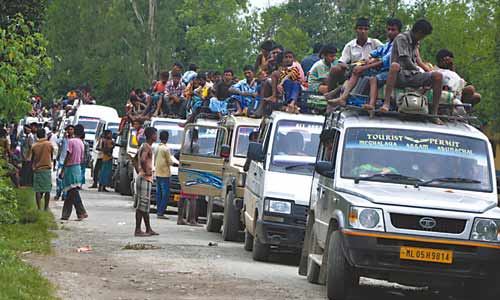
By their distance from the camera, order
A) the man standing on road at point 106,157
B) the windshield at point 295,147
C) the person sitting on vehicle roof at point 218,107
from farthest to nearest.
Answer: the man standing on road at point 106,157, the person sitting on vehicle roof at point 218,107, the windshield at point 295,147

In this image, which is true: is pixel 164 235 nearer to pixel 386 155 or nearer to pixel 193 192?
pixel 193 192

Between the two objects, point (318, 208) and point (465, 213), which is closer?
point (465, 213)

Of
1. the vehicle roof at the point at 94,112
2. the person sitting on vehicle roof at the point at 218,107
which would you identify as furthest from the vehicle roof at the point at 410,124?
the vehicle roof at the point at 94,112

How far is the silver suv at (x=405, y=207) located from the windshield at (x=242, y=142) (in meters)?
6.73

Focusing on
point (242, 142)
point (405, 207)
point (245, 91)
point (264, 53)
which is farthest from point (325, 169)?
point (245, 91)

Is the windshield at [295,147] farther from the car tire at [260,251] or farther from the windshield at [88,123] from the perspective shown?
the windshield at [88,123]

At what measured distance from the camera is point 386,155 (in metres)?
13.5

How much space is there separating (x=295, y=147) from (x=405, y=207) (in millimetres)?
5933

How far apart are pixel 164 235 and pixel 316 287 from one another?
7.22 m

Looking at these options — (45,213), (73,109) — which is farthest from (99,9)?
(45,213)

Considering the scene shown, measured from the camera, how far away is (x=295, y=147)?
59.3ft

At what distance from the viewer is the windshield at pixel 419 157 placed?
13.3 metres

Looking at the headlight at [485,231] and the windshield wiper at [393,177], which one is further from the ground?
the windshield wiper at [393,177]

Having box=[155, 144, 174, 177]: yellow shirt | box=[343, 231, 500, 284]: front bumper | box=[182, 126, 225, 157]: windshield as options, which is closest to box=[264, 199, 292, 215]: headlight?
box=[343, 231, 500, 284]: front bumper
